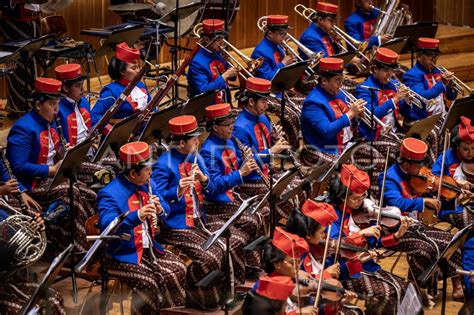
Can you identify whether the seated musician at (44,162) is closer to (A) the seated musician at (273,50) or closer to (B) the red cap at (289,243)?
(B) the red cap at (289,243)

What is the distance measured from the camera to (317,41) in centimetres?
1026

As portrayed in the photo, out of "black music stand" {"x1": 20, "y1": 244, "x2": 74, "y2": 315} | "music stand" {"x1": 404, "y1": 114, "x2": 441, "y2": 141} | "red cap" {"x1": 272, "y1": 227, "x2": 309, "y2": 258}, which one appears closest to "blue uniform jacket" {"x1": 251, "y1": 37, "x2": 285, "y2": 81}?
"music stand" {"x1": 404, "y1": 114, "x2": 441, "y2": 141}

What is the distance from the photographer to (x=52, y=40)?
371 inches

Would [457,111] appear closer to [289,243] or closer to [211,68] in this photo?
[211,68]

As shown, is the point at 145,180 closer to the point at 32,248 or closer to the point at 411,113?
the point at 32,248

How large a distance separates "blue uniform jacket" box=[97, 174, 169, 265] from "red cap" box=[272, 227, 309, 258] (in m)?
1.03

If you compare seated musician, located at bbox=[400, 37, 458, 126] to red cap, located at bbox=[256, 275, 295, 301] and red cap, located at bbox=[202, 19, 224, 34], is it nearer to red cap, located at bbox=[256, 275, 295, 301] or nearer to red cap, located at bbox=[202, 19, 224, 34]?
red cap, located at bbox=[202, 19, 224, 34]

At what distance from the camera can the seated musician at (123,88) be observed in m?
8.20

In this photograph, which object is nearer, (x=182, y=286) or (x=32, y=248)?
(x=32, y=248)

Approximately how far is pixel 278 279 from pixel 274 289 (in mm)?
176

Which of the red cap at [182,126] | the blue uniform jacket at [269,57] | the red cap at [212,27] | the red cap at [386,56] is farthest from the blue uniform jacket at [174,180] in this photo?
the red cap at [386,56]

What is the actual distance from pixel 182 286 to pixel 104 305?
503 mm

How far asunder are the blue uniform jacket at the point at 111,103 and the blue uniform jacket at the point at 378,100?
1968mm

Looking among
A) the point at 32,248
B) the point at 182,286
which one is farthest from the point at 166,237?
the point at 32,248
